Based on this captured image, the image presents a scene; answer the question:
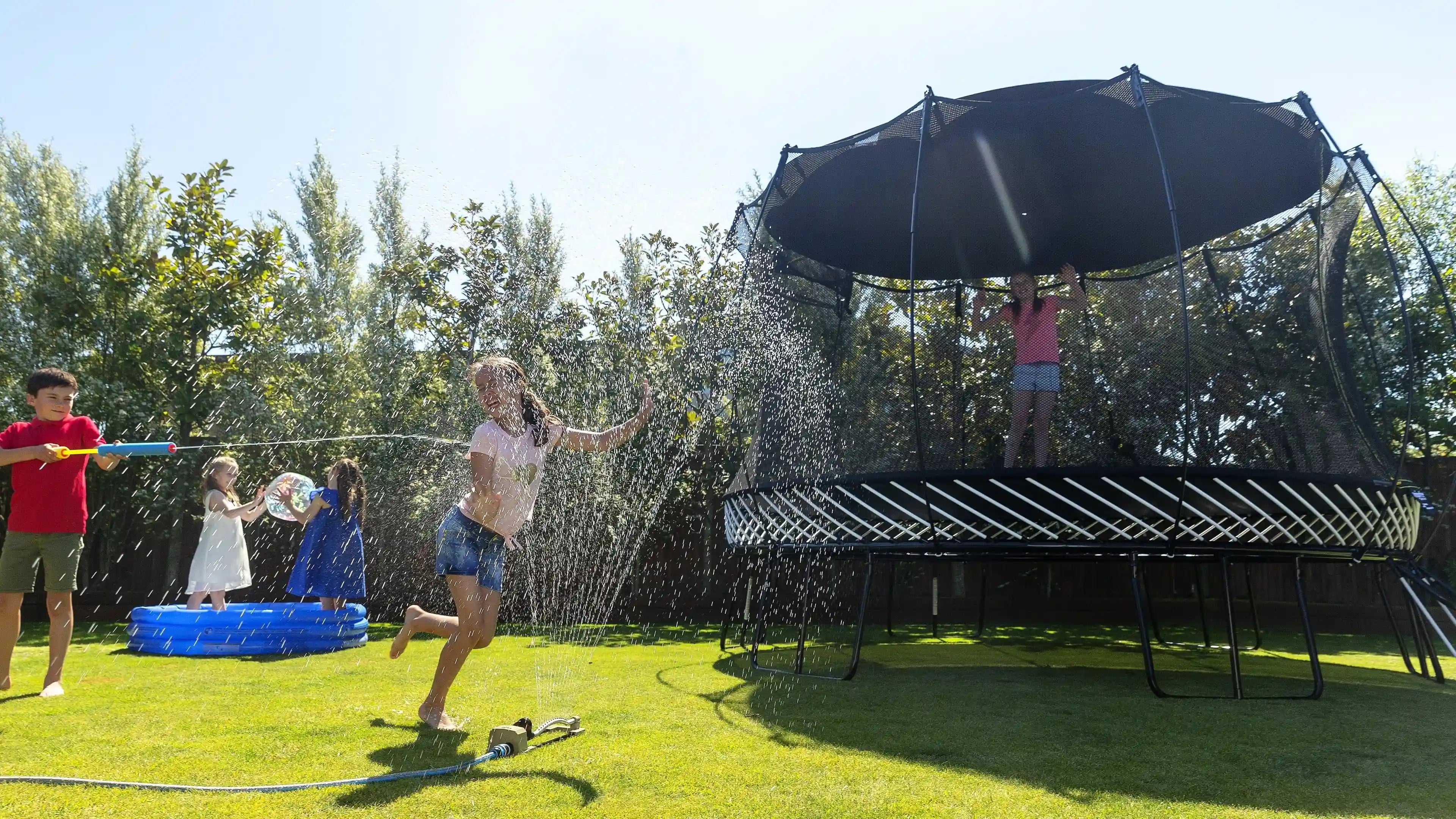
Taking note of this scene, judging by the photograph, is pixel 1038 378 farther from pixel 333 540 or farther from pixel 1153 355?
pixel 333 540

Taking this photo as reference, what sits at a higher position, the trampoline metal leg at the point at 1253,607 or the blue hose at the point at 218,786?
the trampoline metal leg at the point at 1253,607

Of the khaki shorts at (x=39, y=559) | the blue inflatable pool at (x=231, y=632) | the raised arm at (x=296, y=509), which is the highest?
the raised arm at (x=296, y=509)

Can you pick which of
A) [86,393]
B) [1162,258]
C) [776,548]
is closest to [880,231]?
[1162,258]

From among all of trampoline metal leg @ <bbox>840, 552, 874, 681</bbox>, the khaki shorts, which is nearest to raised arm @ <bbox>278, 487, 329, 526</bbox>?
the khaki shorts

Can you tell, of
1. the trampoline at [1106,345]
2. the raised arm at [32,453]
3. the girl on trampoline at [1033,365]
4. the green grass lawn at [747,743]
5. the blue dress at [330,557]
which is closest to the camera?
the green grass lawn at [747,743]

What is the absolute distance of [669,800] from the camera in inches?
93.5

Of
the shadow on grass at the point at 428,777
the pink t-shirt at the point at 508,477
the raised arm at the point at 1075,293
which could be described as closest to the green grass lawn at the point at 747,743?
the shadow on grass at the point at 428,777

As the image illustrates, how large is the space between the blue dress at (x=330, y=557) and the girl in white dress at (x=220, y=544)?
40 centimetres

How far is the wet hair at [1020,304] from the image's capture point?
590 centimetres

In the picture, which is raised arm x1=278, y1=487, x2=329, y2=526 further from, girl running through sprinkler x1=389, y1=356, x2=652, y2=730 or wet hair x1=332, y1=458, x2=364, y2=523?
girl running through sprinkler x1=389, y1=356, x2=652, y2=730

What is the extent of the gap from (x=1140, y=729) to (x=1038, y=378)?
9.51 ft

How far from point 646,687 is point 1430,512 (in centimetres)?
463

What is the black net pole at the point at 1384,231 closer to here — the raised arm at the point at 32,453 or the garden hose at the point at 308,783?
the garden hose at the point at 308,783

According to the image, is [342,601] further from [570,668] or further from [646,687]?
[646,687]
